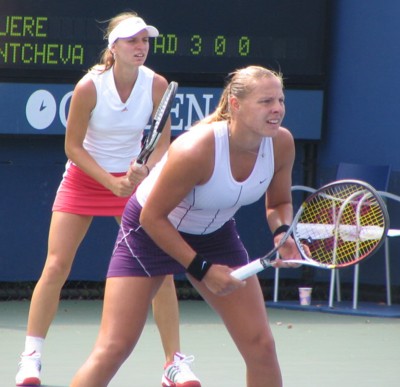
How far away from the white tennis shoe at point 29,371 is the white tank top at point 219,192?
134 cm

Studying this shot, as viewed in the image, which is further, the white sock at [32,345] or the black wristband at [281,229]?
the white sock at [32,345]

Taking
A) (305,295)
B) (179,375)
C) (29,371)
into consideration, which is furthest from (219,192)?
(305,295)

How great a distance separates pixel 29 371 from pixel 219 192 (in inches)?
65.1

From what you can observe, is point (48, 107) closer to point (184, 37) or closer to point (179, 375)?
point (184, 37)

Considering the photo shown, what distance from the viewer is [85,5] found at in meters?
7.60

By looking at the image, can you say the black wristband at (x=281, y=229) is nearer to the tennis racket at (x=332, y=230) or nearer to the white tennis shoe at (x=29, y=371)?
the tennis racket at (x=332, y=230)

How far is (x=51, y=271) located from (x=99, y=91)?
0.81m

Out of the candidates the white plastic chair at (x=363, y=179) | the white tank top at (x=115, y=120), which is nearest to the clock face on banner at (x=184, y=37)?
the white plastic chair at (x=363, y=179)

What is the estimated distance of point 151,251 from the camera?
4.31 metres

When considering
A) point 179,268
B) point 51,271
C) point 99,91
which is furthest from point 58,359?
point 179,268

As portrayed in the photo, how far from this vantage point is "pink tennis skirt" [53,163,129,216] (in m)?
5.51

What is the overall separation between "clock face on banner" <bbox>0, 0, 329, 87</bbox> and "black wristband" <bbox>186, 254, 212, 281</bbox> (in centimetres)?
372

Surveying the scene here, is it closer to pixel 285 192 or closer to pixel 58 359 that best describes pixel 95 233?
pixel 58 359

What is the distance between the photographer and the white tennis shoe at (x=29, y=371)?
536 centimetres
